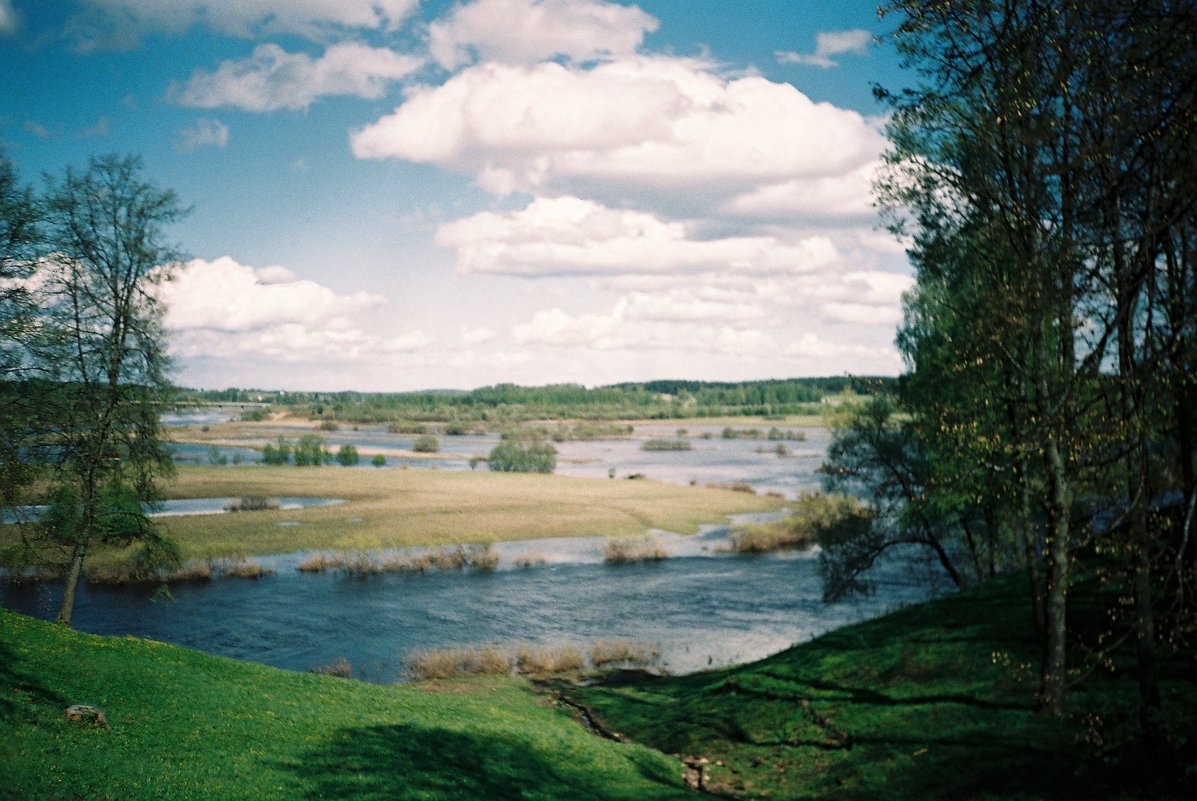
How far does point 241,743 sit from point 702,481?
94.8m

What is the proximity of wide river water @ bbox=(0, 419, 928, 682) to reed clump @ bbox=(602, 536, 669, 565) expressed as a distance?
1370 millimetres

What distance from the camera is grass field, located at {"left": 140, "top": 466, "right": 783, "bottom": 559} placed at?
212ft

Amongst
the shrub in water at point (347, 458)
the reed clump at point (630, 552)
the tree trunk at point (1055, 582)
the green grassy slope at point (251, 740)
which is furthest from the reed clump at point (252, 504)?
the tree trunk at point (1055, 582)

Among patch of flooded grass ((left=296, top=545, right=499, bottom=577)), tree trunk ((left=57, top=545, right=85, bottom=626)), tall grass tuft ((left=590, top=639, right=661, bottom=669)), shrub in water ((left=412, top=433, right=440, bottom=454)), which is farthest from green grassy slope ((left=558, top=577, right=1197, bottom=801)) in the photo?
shrub in water ((left=412, top=433, right=440, bottom=454))

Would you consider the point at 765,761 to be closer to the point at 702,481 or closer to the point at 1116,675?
the point at 1116,675

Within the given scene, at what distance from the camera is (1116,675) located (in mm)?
17422

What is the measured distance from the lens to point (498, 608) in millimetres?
45656

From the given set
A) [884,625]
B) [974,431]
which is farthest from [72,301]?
[884,625]

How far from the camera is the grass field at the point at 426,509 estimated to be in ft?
212

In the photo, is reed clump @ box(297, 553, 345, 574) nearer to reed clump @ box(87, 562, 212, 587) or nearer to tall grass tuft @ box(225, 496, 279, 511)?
reed clump @ box(87, 562, 212, 587)

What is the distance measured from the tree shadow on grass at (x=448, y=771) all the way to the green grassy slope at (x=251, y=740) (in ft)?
0.16

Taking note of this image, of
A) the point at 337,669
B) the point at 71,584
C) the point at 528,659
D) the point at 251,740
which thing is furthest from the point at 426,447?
the point at 251,740

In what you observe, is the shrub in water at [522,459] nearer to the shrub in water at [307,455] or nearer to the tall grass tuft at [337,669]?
the shrub in water at [307,455]

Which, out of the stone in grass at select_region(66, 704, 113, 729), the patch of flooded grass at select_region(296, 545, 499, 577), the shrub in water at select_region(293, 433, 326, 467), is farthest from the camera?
the shrub in water at select_region(293, 433, 326, 467)
